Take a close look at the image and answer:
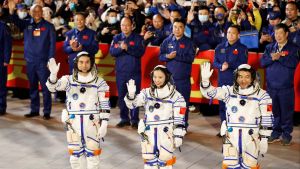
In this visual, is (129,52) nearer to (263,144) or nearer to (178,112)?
(178,112)

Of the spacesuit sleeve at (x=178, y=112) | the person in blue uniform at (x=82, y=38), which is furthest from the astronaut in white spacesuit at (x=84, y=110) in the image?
the person in blue uniform at (x=82, y=38)

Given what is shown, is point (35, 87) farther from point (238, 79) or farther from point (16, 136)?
point (238, 79)

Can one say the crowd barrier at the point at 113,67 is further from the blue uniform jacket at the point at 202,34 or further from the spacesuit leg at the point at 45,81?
the spacesuit leg at the point at 45,81

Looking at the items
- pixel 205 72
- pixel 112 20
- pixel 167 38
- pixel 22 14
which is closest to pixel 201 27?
pixel 167 38

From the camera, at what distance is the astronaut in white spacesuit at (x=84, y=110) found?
923 centimetres

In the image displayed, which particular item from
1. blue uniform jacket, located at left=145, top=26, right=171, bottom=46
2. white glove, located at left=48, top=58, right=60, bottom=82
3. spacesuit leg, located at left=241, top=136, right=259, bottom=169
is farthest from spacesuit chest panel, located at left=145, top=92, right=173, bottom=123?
blue uniform jacket, located at left=145, top=26, right=171, bottom=46

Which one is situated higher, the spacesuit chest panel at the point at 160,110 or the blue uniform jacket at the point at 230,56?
the blue uniform jacket at the point at 230,56

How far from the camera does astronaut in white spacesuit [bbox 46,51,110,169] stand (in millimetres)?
9234

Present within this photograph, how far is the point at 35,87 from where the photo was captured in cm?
1392

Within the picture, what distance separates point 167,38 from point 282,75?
221 cm

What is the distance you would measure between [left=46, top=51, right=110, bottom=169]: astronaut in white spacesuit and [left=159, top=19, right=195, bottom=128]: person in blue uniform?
3.06 metres

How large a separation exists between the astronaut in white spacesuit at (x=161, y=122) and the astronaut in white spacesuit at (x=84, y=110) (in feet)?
2.03

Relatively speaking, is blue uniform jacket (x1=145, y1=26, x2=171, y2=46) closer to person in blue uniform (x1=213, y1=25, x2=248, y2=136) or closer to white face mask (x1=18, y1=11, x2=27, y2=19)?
person in blue uniform (x1=213, y1=25, x2=248, y2=136)

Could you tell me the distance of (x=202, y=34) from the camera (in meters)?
13.5
